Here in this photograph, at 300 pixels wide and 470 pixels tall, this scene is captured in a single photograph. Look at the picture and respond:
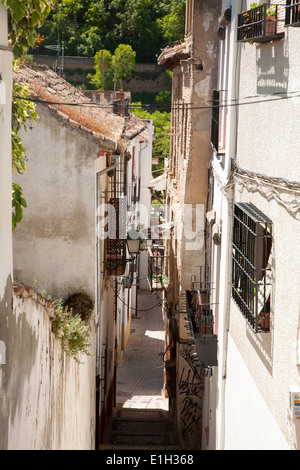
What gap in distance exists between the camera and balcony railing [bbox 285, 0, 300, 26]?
5.39 m

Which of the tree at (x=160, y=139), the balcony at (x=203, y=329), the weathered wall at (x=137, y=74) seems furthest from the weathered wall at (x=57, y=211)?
the weathered wall at (x=137, y=74)

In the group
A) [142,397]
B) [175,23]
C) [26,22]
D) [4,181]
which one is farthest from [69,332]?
[175,23]

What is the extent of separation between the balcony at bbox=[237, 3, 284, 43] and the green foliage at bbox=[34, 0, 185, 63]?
5454 cm

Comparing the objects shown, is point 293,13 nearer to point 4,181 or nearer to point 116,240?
point 4,181

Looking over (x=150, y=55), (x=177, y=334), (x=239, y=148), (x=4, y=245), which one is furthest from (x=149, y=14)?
(x=4, y=245)

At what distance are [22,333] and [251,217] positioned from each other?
9.01ft

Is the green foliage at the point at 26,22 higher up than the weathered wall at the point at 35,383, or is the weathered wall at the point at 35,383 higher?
the green foliage at the point at 26,22

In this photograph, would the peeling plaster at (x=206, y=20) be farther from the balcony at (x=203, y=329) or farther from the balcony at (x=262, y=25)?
the balcony at (x=262, y=25)

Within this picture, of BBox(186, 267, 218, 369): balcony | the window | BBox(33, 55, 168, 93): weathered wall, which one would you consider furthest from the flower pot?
BBox(33, 55, 168, 93): weathered wall

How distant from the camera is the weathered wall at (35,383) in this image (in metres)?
5.82

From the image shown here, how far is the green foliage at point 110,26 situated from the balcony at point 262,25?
179 ft

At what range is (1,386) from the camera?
18.1ft

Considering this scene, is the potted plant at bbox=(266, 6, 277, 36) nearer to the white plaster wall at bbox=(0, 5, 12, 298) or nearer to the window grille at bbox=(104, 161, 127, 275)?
the white plaster wall at bbox=(0, 5, 12, 298)
